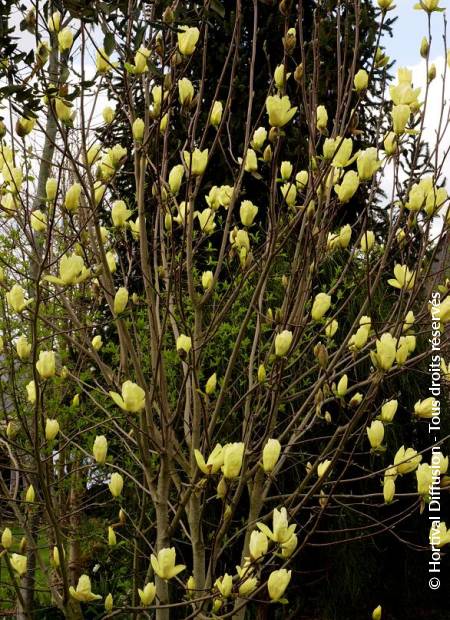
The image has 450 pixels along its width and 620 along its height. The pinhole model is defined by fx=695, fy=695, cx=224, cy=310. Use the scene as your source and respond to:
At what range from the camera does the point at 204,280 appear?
2318 mm

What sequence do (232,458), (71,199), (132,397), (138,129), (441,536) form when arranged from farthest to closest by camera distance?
(138,129), (441,536), (71,199), (132,397), (232,458)

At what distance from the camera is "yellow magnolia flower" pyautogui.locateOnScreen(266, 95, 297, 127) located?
1.78 m

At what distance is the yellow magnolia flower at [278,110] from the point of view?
1.78m

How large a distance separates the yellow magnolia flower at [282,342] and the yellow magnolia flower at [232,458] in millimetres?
397

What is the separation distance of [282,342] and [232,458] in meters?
0.43

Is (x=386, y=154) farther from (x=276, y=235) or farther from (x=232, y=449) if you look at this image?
(x=232, y=449)

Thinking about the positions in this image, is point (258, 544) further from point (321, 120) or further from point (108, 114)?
point (108, 114)

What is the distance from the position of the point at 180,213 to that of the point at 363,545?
7.47 ft

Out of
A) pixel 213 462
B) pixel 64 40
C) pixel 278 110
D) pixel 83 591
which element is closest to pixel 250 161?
pixel 278 110

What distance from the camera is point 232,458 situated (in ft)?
4.82

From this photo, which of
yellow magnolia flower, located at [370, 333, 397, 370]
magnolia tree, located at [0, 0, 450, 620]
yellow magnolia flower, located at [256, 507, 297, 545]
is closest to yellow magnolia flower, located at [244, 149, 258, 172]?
magnolia tree, located at [0, 0, 450, 620]

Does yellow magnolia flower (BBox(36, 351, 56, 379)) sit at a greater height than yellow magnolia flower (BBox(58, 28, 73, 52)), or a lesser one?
lesser

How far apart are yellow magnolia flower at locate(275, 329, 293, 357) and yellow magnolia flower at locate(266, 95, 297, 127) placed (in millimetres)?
556

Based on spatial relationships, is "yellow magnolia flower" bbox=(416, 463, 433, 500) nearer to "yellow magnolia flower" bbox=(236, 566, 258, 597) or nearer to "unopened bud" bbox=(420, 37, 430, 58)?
"yellow magnolia flower" bbox=(236, 566, 258, 597)
